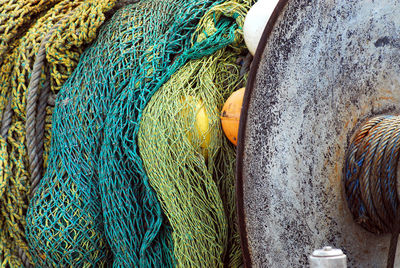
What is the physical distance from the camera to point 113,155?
148 centimetres

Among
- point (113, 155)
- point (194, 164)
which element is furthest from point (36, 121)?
point (194, 164)

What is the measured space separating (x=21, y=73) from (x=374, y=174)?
1.17 metres

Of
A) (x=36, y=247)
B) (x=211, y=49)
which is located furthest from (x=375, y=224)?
(x=36, y=247)

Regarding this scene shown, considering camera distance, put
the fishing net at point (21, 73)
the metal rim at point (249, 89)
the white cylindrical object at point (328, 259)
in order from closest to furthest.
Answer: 1. the white cylindrical object at point (328, 259)
2. the metal rim at point (249, 89)
3. the fishing net at point (21, 73)

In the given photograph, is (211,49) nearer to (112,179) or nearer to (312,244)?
(112,179)

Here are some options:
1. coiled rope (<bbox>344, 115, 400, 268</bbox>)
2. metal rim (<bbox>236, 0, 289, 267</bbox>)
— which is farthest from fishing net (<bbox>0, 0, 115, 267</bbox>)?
coiled rope (<bbox>344, 115, 400, 268</bbox>)

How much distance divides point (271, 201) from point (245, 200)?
53 mm

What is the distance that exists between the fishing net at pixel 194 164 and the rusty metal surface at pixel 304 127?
33 centimetres

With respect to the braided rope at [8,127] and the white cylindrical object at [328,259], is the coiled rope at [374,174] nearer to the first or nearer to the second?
the white cylindrical object at [328,259]

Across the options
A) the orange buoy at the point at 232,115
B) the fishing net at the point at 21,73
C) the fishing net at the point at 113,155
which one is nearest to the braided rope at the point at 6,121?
the fishing net at the point at 21,73

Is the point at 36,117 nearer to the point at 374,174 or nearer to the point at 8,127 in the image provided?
the point at 8,127

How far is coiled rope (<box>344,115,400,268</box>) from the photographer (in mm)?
1072

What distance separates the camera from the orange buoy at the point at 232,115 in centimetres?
138

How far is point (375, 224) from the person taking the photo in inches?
44.8
